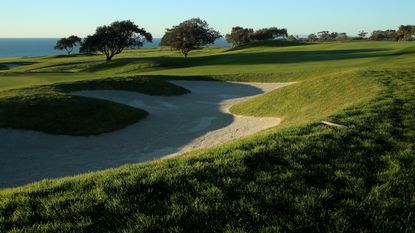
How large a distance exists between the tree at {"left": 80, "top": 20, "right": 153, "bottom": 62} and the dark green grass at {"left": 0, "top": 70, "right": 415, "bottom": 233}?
224 ft

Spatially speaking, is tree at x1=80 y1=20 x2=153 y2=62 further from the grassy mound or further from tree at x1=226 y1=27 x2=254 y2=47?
tree at x1=226 y1=27 x2=254 y2=47

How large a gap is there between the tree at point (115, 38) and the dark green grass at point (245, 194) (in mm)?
68259

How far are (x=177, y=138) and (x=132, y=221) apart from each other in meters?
13.5

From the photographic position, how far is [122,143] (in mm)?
19000

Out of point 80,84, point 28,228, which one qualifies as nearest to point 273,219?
point 28,228

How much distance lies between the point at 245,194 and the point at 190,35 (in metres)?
77.6

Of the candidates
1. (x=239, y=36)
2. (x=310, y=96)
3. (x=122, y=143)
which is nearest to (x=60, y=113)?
(x=122, y=143)

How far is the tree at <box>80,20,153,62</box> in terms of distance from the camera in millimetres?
74188

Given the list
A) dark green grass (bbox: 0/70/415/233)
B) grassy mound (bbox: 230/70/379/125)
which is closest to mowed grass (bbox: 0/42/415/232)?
dark green grass (bbox: 0/70/415/233)

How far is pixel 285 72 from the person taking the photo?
40.6m

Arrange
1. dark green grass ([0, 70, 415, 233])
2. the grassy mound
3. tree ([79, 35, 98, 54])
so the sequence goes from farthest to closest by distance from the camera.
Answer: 1. tree ([79, 35, 98, 54])
2. the grassy mound
3. dark green grass ([0, 70, 415, 233])

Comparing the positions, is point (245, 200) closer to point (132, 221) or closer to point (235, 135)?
point (132, 221)

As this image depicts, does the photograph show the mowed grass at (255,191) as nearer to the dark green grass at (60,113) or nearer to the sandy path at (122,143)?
the sandy path at (122,143)

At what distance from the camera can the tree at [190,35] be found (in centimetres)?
8275
